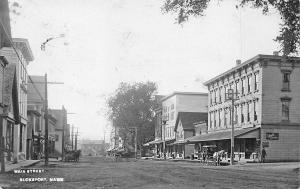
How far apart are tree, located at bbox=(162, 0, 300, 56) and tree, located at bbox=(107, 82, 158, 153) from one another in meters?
69.5

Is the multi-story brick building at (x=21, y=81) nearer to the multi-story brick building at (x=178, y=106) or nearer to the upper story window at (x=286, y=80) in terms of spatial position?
the upper story window at (x=286, y=80)

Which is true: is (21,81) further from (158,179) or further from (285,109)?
(158,179)

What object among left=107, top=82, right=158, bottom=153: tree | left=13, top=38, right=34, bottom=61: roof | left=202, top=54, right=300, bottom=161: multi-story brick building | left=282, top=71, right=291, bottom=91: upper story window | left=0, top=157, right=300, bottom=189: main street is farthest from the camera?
left=107, top=82, right=158, bottom=153: tree

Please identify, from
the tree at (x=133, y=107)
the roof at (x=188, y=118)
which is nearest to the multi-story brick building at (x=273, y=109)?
the roof at (x=188, y=118)

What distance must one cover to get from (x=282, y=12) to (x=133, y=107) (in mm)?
71308

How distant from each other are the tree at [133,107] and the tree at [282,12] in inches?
2737

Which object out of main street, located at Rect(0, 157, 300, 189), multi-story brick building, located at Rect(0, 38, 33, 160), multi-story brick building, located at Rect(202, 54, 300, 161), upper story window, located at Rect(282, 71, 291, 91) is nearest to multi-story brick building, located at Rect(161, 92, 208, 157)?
multi-story brick building, located at Rect(202, 54, 300, 161)

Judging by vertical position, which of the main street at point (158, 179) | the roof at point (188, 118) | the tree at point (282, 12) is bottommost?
the main street at point (158, 179)

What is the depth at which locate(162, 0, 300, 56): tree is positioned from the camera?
15.9 meters

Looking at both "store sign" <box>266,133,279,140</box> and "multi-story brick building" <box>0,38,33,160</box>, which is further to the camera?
"store sign" <box>266,133,279,140</box>

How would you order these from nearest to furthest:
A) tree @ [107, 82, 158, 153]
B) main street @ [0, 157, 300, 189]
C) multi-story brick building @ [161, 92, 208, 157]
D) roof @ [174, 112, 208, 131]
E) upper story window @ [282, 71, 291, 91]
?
main street @ [0, 157, 300, 189] → upper story window @ [282, 71, 291, 91] → roof @ [174, 112, 208, 131] → multi-story brick building @ [161, 92, 208, 157] → tree @ [107, 82, 158, 153]

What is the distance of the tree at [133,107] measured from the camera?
8869 cm

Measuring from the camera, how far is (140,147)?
309 ft

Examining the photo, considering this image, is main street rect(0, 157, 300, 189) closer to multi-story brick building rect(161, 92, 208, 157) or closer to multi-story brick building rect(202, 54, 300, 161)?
multi-story brick building rect(202, 54, 300, 161)
